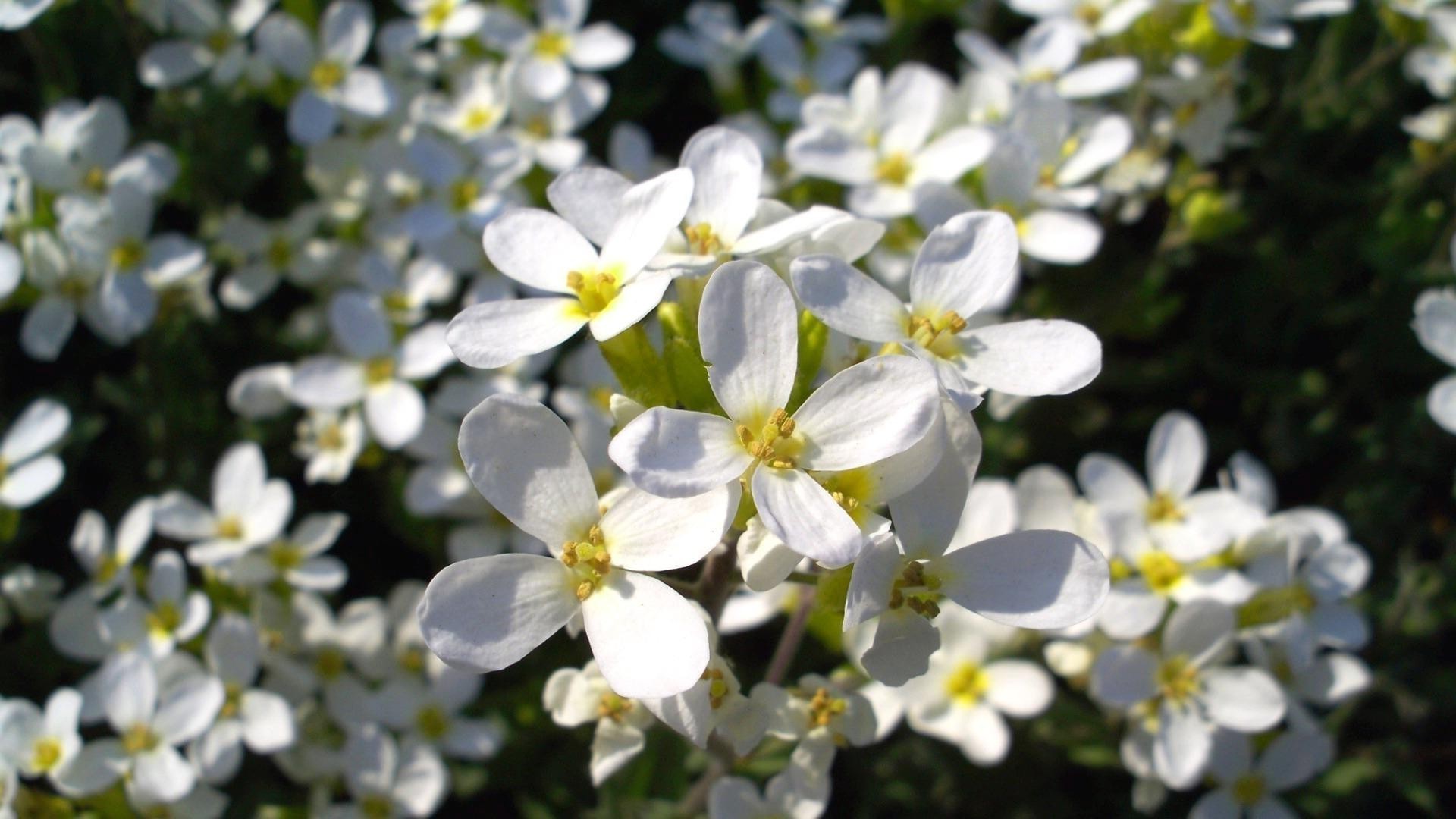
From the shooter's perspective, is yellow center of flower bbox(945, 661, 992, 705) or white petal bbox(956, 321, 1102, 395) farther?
yellow center of flower bbox(945, 661, 992, 705)

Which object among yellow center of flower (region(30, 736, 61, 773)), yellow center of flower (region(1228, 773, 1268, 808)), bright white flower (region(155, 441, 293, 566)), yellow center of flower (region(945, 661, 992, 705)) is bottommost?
yellow center of flower (region(1228, 773, 1268, 808))

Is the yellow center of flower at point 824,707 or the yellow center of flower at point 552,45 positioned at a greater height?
the yellow center of flower at point 552,45

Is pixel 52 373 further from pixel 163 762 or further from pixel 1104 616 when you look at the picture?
pixel 1104 616

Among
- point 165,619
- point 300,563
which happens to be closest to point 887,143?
point 300,563

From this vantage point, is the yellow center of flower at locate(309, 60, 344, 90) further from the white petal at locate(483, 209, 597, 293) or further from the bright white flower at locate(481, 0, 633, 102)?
the white petal at locate(483, 209, 597, 293)

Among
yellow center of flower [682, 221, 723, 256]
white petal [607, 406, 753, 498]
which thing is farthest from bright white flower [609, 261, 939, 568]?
yellow center of flower [682, 221, 723, 256]

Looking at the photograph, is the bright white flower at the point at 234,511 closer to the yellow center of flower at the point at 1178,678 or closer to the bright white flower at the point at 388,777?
the bright white flower at the point at 388,777

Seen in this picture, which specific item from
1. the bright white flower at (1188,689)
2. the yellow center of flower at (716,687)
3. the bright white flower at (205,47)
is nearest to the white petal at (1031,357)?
the yellow center of flower at (716,687)
